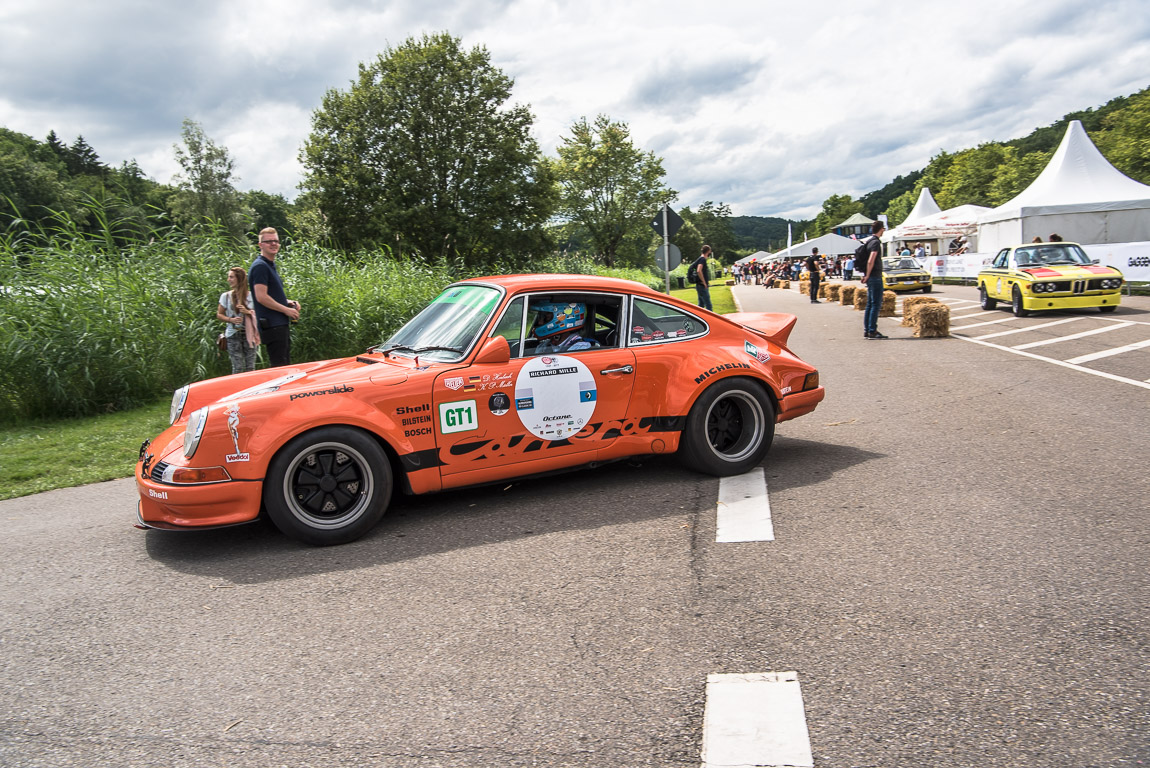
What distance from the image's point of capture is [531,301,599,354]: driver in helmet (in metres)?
5.06

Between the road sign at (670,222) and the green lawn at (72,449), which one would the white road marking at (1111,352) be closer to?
the road sign at (670,222)

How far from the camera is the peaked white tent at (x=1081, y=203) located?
85.1 feet

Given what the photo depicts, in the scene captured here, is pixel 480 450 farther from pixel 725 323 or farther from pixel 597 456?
pixel 725 323

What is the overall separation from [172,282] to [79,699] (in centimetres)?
914

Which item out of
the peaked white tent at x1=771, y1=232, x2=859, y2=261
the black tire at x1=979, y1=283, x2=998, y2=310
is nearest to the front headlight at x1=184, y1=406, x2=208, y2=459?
the black tire at x1=979, y1=283, x2=998, y2=310

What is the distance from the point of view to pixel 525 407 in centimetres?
476

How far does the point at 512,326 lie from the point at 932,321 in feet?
36.1

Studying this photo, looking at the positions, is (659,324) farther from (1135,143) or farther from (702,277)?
(1135,143)

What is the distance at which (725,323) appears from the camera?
18.5ft

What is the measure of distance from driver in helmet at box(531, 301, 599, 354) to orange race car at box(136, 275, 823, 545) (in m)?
0.01

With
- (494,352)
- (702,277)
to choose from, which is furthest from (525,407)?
(702,277)

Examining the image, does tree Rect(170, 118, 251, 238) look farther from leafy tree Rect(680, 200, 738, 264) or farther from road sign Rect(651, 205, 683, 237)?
leafy tree Rect(680, 200, 738, 264)

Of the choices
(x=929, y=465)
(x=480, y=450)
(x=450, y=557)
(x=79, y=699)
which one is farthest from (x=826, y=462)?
(x=79, y=699)

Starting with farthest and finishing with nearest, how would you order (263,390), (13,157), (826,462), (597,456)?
(13,157)
(826,462)
(597,456)
(263,390)
